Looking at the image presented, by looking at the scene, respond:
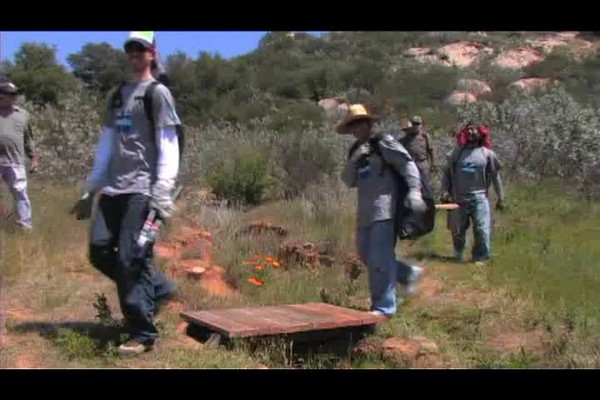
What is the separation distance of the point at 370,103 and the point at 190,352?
89.8 ft

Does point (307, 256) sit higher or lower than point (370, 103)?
lower

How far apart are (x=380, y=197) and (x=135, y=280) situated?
2.22 meters

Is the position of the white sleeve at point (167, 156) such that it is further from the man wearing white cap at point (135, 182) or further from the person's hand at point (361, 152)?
the person's hand at point (361, 152)

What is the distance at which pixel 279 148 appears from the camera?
14.2 metres

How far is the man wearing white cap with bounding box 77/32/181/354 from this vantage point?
4.70 meters

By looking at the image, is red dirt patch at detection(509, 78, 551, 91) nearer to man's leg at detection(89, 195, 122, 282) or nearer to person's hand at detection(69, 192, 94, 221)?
person's hand at detection(69, 192, 94, 221)

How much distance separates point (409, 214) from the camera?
605 centimetres

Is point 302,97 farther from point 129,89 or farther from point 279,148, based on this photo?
point 129,89

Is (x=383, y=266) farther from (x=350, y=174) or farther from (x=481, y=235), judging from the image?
(x=481, y=235)

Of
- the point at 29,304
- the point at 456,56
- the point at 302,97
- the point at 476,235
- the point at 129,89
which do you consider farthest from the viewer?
Answer: the point at 456,56

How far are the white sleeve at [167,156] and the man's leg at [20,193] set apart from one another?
12.6ft

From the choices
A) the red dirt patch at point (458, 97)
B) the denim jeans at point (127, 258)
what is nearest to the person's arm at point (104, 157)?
the denim jeans at point (127, 258)

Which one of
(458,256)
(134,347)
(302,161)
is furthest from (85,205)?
(302,161)
